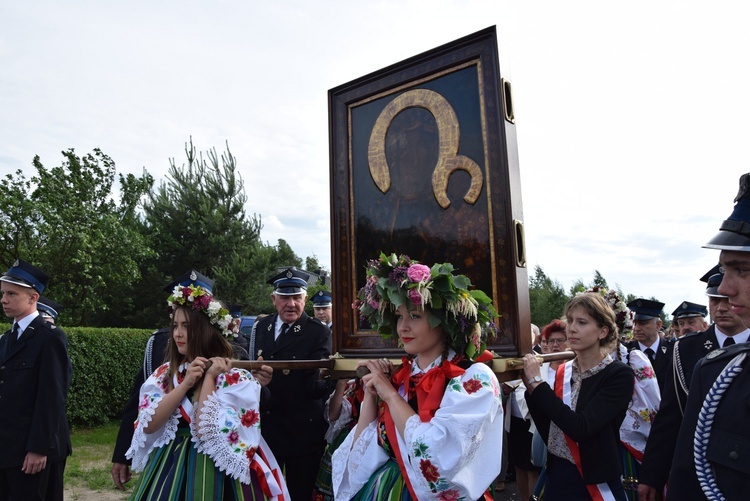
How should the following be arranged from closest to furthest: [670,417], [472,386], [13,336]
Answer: [472,386], [670,417], [13,336]

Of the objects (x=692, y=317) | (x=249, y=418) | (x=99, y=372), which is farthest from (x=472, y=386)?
(x=99, y=372)

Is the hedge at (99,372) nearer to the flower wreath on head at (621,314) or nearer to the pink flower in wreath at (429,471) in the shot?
the flower wreath on head at (621,314)

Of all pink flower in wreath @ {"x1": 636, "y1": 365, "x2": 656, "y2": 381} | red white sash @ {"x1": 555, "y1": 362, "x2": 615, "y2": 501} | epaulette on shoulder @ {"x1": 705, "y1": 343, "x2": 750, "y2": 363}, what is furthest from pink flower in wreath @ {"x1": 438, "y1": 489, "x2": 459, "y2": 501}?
pink flower in wreath @ {"x1": 636, "y1": 365, "x2": 656, "y2": 381}

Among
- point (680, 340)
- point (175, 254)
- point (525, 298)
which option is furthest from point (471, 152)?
point (175, 254)

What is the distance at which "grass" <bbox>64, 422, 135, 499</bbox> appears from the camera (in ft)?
21.6

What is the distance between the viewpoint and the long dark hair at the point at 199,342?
3424 millimetres

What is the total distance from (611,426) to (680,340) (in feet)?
2.18

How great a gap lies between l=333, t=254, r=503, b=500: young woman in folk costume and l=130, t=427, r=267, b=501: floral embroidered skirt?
736mm

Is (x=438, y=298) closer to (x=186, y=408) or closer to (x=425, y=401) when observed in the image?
(x=425, y=401)

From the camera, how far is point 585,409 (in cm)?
296

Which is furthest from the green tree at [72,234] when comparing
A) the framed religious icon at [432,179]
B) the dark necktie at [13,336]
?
the framed religious icon at [432,179]

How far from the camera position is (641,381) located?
401 centimetres

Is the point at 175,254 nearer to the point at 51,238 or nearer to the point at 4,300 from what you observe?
the point at 51,238

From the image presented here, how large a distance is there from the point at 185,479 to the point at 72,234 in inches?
462
